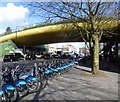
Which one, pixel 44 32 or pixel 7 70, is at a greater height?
pixel 44 32

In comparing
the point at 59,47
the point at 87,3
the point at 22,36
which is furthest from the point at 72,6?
the point at 59,47

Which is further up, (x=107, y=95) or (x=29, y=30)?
(x=29, y=30)

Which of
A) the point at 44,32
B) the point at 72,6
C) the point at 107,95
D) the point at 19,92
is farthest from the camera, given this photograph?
the point at 44,32

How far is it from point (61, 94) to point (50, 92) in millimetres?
675

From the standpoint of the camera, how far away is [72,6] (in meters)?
Result: 18.2

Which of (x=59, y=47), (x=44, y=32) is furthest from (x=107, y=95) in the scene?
(x=59, y=47)

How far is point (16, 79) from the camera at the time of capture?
9789 mm

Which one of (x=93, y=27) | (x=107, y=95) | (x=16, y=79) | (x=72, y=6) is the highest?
(x=72, y=6)

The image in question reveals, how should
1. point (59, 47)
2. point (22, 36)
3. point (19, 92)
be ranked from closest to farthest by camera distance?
point (19, 92) → point (22, 36) → point (59, 47)

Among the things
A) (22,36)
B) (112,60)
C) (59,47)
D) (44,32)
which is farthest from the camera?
(59,47)

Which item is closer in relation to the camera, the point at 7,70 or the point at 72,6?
the point at 7,70

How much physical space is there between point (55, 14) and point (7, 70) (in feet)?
32.1

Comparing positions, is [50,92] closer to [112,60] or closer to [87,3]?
[87,3]

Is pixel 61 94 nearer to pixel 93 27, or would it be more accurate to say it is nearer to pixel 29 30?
pixel 93 27
